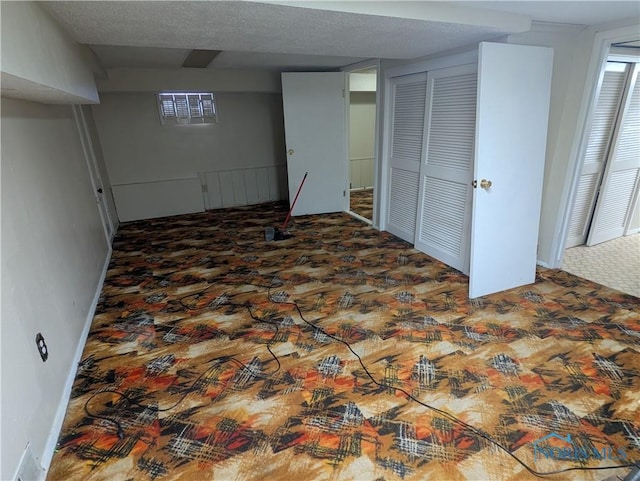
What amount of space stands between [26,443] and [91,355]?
91 centimetres

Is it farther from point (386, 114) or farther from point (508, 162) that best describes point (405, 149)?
point (508, 162)

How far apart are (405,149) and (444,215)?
90 centimetres

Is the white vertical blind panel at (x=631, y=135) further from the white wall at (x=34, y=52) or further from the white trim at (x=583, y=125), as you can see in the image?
the white wall at (x=34, y=52)

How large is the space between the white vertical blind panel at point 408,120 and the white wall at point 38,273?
3.10m

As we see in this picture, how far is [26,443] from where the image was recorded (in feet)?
4.69

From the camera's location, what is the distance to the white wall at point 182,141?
5105 mm

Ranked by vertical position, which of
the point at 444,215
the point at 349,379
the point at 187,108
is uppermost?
the point at 187,108

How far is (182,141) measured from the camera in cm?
551

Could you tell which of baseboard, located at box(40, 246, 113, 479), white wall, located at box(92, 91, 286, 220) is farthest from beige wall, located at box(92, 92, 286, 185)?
baseboard, located at box(40, 246, 113, 479)

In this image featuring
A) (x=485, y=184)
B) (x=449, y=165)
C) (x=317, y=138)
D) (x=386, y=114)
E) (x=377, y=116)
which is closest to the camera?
(x=485, y=184)

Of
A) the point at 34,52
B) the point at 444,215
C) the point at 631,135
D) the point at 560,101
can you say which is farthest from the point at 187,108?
Result: the point at 631,135

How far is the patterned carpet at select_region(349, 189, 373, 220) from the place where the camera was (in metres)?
5.40

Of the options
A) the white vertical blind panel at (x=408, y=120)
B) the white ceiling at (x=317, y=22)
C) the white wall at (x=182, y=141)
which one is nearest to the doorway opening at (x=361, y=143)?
the white wall at (x=182, y=141)

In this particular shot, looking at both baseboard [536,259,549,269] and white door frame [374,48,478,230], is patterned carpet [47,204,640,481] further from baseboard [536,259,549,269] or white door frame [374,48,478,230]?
white door frame [374,48,478,230]
